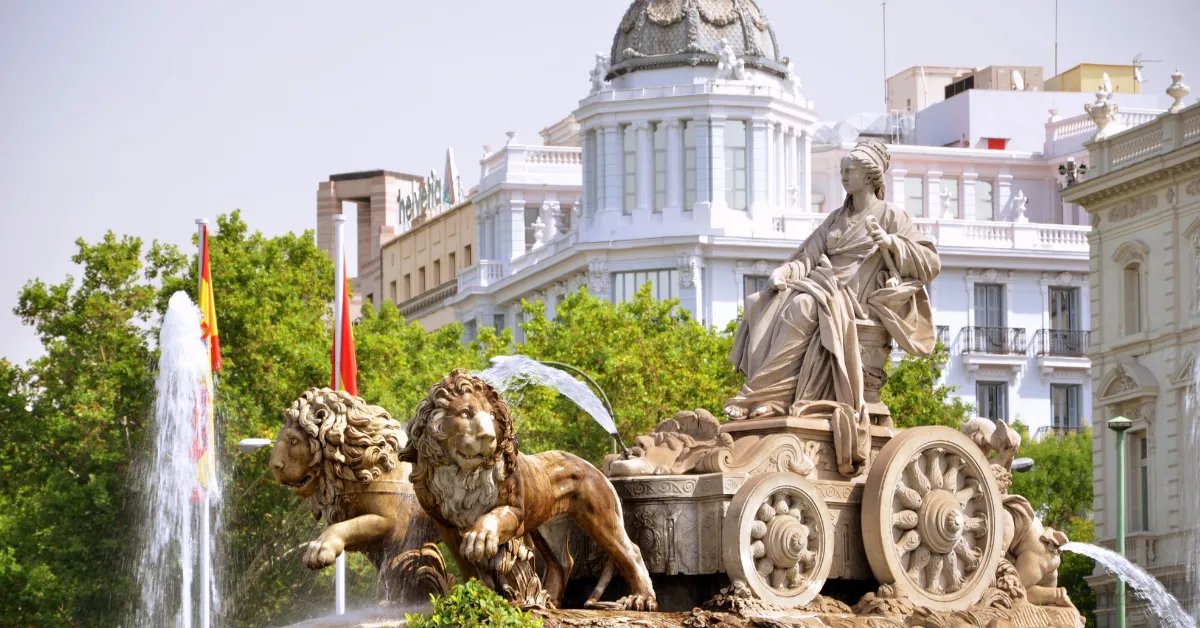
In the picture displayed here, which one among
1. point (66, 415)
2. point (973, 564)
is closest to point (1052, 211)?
point (66, 415)

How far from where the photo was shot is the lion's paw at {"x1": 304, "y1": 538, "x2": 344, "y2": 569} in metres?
19.1

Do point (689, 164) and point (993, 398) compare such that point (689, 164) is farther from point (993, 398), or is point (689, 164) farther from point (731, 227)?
point (993, 398)

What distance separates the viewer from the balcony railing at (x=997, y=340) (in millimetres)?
96562

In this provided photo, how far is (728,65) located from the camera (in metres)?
95.7

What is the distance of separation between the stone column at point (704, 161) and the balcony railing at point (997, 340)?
1011cm

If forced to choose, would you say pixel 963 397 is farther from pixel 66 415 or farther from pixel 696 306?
pixel 66 415

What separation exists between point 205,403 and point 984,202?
216 ft

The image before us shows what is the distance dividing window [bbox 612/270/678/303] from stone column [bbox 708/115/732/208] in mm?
3523

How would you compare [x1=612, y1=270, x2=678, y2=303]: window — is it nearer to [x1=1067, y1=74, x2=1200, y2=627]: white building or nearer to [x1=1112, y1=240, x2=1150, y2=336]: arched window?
[x1=1067, y1=74, x2=1200, y2=627]: white building

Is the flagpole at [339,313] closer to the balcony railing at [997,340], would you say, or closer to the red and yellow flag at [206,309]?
the red and yellow flag at [206,309]

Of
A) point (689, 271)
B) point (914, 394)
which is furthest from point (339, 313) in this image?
point (689, 271)

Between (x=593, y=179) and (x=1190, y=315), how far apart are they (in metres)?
36.8

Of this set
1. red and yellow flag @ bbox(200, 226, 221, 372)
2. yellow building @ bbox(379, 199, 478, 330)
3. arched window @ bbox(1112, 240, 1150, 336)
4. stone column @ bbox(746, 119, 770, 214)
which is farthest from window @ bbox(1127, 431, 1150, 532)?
yellow building @ bbox(379, 199, 478, 330)

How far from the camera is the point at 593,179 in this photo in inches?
3797
